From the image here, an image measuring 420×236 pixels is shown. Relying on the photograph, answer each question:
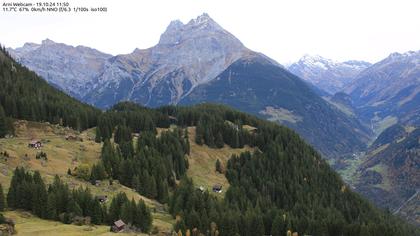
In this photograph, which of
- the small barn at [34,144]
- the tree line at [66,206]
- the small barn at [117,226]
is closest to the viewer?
the small barn at [117,226]

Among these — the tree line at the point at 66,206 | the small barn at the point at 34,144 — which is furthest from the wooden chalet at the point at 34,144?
the tree line at the point at 66,206

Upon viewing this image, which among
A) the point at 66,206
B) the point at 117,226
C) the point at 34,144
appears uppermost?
the point at 34,144

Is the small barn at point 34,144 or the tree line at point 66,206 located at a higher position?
the small barn at point 34,144

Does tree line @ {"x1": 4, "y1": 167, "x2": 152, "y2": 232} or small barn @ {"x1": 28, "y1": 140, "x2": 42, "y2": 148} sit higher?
small barn @ {"x1": 28, "y1": 140, "x2": 42, "y2": 148}

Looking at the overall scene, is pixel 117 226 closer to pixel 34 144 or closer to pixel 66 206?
pixel 66 206

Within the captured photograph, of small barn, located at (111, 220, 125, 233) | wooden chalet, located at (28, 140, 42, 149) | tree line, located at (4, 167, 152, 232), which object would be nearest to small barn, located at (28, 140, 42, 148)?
wooden chalet, located at (28, 140, 42, 149)

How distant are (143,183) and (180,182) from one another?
22621 millimetres

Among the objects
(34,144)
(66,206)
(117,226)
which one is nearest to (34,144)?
(34,144)

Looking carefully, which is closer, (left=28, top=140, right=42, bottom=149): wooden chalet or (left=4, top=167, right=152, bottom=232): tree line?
(left=4, top=167, right=152, bottom=232): tree line

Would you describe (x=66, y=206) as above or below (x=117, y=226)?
above

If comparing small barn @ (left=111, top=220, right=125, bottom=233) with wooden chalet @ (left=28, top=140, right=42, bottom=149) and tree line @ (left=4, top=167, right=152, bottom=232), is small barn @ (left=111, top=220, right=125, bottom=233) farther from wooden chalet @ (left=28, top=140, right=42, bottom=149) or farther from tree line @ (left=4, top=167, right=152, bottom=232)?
wooden chalet @ (left=28, top=140, right=42, bottom=149)

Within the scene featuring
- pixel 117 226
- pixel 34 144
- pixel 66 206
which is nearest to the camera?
pixel 117 226

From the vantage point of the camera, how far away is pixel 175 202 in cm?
16925

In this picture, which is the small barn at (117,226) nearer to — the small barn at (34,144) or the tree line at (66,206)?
the tree line at (66,206)
